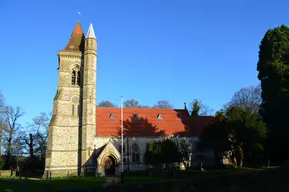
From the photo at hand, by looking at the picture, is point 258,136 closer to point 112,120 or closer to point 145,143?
point 145,143

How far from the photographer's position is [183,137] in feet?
136

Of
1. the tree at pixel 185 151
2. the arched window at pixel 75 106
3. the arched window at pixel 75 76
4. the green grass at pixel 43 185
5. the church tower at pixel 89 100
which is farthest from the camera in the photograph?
the arched window at pixel 75 76

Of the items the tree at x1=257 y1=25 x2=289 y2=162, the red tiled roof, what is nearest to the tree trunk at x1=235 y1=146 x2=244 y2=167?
the tree at x1=257 y1=25 x2=289 y2=162

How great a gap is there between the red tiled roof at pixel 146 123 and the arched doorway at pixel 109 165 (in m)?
3.64

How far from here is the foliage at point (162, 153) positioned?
34.9 metres

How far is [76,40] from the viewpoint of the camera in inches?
1698

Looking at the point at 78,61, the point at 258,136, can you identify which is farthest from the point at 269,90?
the point at 78,61

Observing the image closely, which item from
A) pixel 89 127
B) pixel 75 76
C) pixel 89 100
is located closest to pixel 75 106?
pixel 89 100

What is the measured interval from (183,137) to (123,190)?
22.7 meters

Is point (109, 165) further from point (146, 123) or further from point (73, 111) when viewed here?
point (73, 111)

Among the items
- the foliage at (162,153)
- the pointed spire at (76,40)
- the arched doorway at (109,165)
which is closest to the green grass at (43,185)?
the arched doorway at (109,165)

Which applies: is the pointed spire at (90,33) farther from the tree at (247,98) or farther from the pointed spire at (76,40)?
the tree at (247,98)

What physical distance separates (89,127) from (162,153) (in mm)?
10470

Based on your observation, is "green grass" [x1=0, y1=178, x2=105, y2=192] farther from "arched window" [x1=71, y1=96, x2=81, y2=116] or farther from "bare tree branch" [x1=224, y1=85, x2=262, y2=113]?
"bare tree branch" [x1=224, y1=85, x2=262, y2=113]
